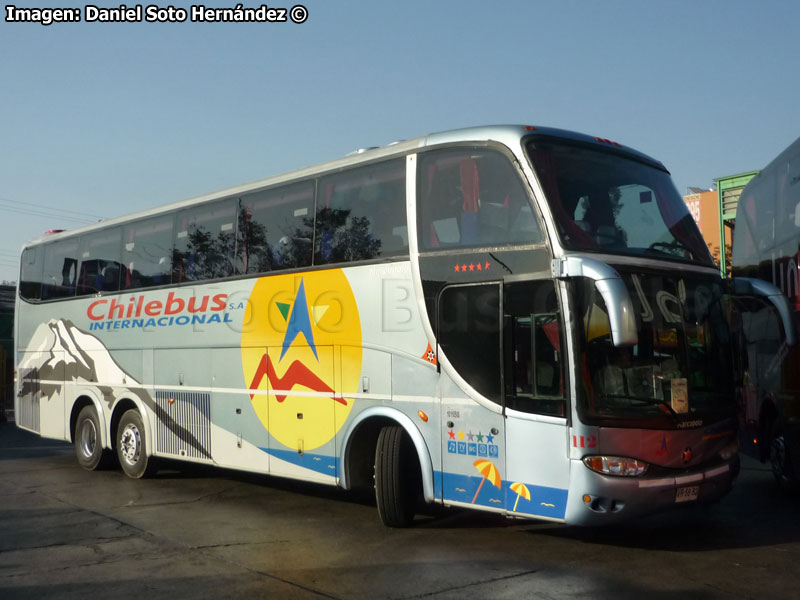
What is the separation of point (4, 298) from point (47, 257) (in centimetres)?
1977

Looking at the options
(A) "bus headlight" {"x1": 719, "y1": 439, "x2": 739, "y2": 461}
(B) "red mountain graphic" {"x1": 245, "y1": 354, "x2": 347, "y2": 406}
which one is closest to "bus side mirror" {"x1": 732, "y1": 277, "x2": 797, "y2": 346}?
(A) "bus headlight" {"x1": 719, "y1": 439, "x2": 739, "y2": 461}

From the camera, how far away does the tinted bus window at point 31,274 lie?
53.7ft

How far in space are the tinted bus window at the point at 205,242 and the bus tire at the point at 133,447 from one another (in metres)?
2.51

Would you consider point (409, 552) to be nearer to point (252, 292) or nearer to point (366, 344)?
point (366, 344)

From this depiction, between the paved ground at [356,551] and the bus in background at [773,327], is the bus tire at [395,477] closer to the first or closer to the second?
the paved ground at [356,551]

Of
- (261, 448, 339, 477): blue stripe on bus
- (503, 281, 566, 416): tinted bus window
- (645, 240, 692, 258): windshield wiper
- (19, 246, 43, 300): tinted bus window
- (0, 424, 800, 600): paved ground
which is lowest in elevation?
(0, 424, 800, 600): paved ground

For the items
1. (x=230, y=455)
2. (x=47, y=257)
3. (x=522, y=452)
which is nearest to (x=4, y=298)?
(x=47, y=257)

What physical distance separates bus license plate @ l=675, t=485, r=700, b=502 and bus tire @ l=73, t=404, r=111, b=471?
975 centimetres

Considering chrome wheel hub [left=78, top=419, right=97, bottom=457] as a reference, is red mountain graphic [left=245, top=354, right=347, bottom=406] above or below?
above

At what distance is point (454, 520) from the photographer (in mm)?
9719

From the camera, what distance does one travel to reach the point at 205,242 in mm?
12352

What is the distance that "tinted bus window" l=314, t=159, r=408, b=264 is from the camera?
946cm

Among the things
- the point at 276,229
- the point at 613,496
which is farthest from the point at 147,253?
the point at 613,496

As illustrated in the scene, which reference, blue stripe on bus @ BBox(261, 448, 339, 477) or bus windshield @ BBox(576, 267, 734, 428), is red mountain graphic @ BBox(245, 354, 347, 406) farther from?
bus windshield @ BBox(576, 267, 734, 428)
